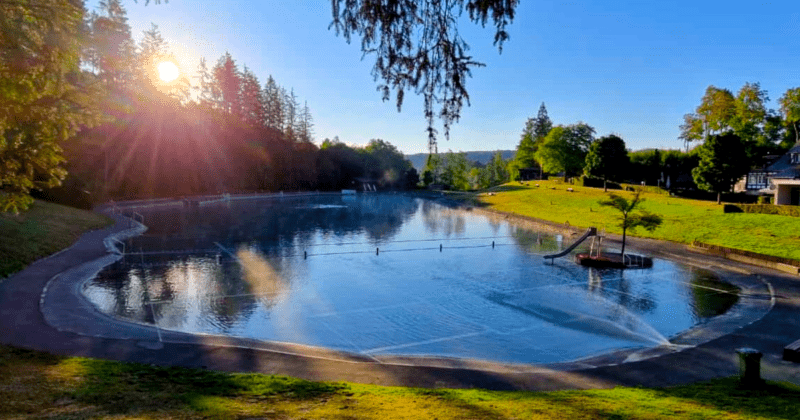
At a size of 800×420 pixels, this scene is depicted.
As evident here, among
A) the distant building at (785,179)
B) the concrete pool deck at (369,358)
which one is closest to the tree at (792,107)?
the distant building at (785,179)

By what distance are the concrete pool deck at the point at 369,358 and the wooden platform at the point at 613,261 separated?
43.2ft

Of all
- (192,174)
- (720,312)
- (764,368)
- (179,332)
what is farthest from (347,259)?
Answer: (192,174)

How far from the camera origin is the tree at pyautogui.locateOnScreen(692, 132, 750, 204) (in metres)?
53.0

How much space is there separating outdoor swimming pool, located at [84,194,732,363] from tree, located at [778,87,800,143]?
49.4 m

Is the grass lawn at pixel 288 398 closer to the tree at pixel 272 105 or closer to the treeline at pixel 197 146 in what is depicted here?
the treeline at pixel 197 146

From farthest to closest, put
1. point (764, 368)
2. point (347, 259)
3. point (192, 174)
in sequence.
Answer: point (192, 174) → point (347, 259) → point (764, 368)

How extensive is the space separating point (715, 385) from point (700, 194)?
181ft

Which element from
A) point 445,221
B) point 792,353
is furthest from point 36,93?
point 445,221

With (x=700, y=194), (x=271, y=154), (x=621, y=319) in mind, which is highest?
(x=271, y=154)

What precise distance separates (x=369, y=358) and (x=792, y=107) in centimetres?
8236

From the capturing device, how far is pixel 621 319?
2294cm

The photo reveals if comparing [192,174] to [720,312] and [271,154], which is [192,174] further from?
[720,312]

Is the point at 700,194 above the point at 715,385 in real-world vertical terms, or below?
above

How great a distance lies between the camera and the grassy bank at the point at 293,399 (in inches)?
373
